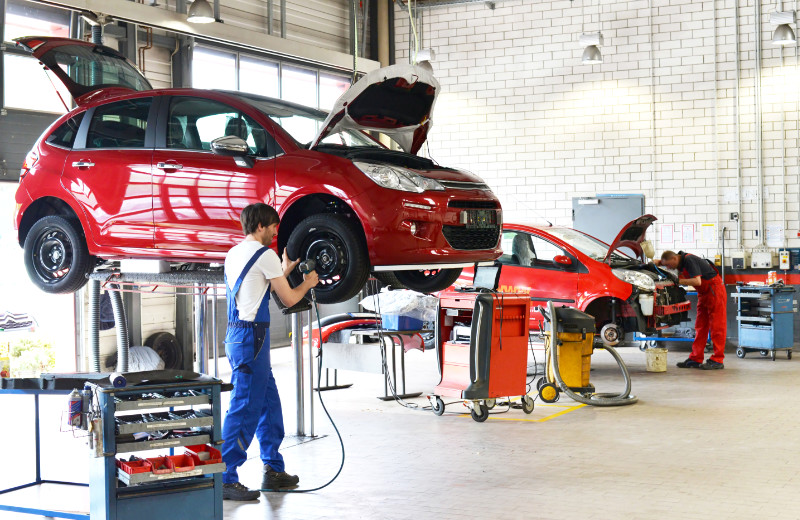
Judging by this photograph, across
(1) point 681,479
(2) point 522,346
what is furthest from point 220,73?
(1) point 681,479

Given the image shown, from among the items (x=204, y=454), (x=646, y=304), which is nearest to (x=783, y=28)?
(x=646, y=304)

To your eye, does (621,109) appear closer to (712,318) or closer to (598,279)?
(712,318)

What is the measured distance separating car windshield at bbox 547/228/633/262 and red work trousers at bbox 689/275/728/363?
1041 millimetres

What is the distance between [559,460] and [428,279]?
1552mm

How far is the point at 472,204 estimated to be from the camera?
5.75 meters

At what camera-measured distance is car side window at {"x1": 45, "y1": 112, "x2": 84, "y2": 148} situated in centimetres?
631

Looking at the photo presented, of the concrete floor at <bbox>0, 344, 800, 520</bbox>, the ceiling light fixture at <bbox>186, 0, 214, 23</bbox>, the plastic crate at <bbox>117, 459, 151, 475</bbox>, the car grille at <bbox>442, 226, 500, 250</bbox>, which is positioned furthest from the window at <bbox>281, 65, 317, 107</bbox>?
the plastic crate at <bbox>117, 459, 151, 475</bbox>

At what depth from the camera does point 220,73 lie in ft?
38.6

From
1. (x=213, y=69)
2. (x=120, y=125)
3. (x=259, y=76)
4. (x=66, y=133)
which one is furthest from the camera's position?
(x=259, y=76)

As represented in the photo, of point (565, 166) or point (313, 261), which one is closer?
point (313, 261)

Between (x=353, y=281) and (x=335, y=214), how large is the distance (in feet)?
1.44

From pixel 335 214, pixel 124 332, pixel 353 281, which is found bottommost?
pixel 124 332

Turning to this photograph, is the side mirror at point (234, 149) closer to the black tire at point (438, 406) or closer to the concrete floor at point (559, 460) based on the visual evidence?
the concrete floor at point (559, 460)

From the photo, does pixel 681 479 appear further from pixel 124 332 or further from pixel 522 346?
pixel 124 332
